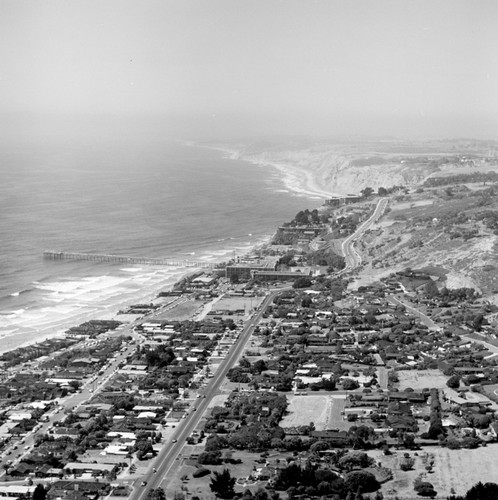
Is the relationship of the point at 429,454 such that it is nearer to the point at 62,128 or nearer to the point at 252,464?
the point at 252,464

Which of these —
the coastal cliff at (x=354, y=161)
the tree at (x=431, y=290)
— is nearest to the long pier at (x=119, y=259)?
the tree at (x=431, y=290)

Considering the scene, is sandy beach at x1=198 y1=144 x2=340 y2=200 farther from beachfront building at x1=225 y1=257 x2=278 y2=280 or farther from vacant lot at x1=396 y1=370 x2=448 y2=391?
vacant lot at x1=396 y1=370 x2=448 y2=391

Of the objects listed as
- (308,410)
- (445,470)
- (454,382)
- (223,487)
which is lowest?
(308,410)

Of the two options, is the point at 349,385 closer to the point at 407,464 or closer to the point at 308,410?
the point at 308,410

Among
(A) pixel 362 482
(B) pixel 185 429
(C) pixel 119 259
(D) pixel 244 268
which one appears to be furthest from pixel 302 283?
(A) pixel 362 482

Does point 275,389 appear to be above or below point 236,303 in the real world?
above

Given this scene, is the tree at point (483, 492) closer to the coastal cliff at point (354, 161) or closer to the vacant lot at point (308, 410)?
the vacant lot at point (308, 410)

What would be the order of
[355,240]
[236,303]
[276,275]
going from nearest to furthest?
[236,303] < [276,275] < [355,240]
